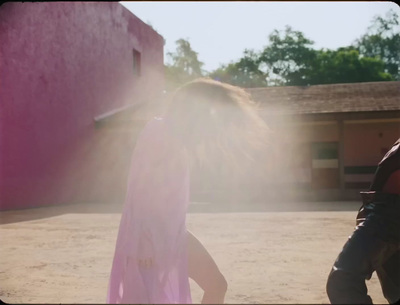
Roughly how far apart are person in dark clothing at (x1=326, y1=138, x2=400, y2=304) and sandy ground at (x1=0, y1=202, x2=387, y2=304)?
82cm

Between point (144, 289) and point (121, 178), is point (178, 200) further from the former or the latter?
point (121, 178)

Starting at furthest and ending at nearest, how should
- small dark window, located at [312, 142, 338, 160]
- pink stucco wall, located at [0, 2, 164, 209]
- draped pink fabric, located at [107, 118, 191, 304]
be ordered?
1. small dark window, located at [312, 142, 338, 160]
2. pink stucco wall, located at [0, 2, 164, 209]
3. draped pink fabric, located at [107, 118, 191, 304]

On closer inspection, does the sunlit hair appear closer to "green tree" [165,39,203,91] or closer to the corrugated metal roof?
the corrugated metal roof

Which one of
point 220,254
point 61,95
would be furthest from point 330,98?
point 220,254

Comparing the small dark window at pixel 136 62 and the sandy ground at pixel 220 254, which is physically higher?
the small dark window at pixel 136 62

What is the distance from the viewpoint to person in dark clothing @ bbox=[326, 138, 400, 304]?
2.50 metres

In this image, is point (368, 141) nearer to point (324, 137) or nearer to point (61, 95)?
point (324, 137)

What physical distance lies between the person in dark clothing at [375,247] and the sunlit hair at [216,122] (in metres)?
0.88

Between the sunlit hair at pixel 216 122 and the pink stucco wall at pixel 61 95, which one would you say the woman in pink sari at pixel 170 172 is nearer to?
the sunlit hair at pixel 216 122

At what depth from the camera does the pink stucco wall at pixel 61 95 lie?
1198 cm

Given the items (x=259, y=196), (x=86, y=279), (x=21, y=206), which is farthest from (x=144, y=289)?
(x=259, y=196)

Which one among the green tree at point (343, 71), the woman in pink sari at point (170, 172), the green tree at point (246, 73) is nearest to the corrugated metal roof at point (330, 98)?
the woman in pink sari at point (170, 172)

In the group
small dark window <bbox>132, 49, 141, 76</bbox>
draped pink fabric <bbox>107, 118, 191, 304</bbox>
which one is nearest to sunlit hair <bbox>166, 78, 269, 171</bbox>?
draped pink fabric <bbox>107, 118, 191, 304</bbox>

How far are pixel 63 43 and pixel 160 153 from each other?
12.6 metres
